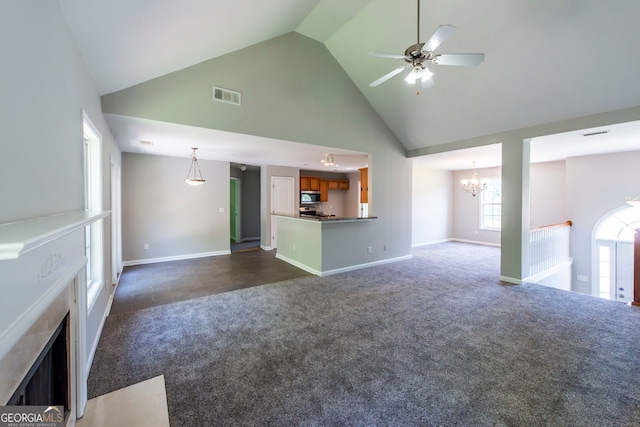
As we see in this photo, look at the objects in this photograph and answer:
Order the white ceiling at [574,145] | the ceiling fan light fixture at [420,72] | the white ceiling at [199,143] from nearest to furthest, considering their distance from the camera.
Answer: the ceiling fan light fixture at [420,72] → the white ceiling at [199,143] → the white ceiling at [574,145]

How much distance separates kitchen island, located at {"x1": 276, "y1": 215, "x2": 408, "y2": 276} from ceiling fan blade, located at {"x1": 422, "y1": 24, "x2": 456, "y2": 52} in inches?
124

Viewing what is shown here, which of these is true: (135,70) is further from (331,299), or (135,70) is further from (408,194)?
(408,194)

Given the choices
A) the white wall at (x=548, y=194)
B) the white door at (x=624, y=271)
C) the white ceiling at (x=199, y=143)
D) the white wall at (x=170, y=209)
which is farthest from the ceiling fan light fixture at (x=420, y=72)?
the white door at (x=624, y=271)

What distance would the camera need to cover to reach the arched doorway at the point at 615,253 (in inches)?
214

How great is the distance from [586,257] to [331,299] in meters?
5.96

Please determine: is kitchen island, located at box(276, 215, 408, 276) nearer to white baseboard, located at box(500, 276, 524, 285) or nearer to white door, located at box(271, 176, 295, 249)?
white door, located at box(271, 176, 295, 249)

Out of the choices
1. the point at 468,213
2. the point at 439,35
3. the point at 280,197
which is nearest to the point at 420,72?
the point at 439,35

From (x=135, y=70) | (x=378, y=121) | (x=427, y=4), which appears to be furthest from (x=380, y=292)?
(x=135, y=70)

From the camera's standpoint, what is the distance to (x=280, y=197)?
7793 mm

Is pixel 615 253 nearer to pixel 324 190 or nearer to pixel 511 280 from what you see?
pixel 511 280

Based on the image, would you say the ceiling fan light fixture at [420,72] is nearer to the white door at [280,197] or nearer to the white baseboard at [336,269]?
the white baseboard at [336,269]

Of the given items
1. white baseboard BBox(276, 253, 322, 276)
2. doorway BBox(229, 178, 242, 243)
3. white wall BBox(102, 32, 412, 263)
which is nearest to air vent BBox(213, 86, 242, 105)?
white wall BBox(102, 32, 412, 263)

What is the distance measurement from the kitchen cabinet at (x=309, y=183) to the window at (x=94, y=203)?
6.21m

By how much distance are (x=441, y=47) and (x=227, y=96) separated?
3049mm
